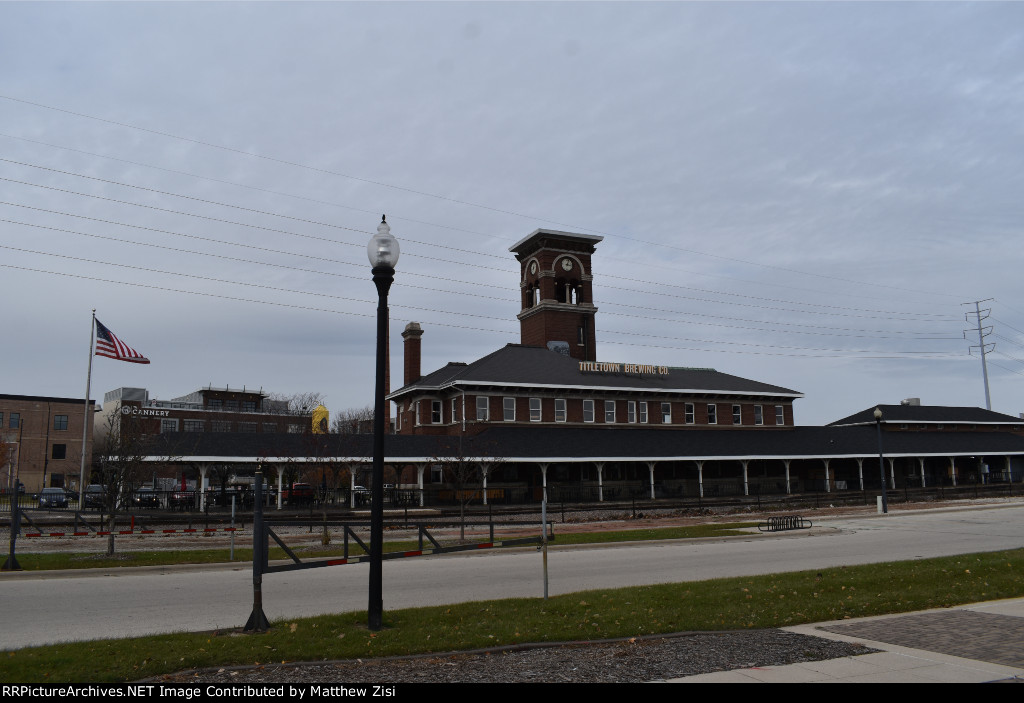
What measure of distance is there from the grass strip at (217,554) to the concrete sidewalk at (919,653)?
1429 centimetres

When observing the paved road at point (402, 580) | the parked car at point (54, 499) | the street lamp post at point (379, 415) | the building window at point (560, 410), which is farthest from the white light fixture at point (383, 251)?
the parked car at point (54, 499)

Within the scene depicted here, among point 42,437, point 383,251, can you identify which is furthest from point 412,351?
point 383,251

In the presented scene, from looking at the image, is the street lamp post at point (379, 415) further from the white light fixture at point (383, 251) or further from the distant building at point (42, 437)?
the distant building at point (42, 437)

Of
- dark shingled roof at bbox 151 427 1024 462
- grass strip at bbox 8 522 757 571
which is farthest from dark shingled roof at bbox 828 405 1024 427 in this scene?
grass strip at bbox 8 522 757 571

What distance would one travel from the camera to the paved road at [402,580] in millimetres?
11695

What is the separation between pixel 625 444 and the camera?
5250 cm

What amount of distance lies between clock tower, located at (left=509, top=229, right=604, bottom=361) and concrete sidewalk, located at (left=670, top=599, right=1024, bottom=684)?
2267 inches

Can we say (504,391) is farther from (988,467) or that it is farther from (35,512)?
(988,467)

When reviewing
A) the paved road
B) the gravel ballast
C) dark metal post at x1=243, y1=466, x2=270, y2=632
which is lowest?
the paved road

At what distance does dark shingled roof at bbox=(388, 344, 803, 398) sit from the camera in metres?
55.4

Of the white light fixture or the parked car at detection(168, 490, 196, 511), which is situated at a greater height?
the white light fixture

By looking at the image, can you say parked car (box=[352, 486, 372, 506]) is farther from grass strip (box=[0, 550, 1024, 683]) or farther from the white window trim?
grass strip (box=[0, 550, 1024, 683])

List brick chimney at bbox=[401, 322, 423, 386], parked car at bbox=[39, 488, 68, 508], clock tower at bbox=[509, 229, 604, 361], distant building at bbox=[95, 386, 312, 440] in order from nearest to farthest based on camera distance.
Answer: parked car at bbox=[39, 488, 68, 508], brick chimney at bbox=[401, 322, 423, 386], clock tower at bbox=[509, 229, 604, 361], distant building at bbox=[95, 386, 312, 440]

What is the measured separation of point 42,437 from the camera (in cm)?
7700
